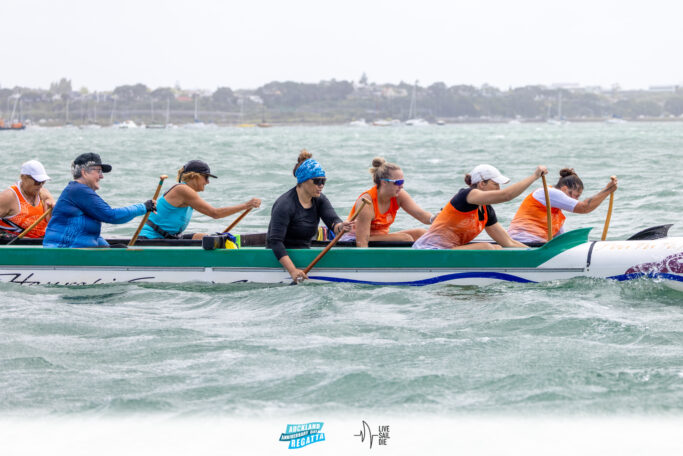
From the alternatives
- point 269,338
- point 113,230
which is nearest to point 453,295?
point 269,338

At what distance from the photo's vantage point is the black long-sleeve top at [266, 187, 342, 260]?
7.84 meters

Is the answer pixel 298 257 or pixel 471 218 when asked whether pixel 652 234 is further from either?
pixel 298 257

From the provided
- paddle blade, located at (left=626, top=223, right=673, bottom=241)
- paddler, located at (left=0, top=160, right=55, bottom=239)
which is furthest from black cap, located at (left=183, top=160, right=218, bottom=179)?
paddle blade, located at (left=626, top=223, right=673, bottom=241)

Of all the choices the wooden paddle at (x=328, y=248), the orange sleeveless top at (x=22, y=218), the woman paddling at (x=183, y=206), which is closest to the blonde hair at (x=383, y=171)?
the wooden paddle at (x=328, y=248)

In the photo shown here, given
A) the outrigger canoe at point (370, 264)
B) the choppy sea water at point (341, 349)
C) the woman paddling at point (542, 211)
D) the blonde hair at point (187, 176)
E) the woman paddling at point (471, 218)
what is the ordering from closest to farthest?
the choppy sea water at point (341, 349) < the woman paddling at point (471, 218) < the outrigger canoe at point (370, 264) < the woman paddling at point (542, 211) < the blonde hair at point (187, 176)

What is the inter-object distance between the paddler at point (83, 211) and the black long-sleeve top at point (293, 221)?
1.14 metres

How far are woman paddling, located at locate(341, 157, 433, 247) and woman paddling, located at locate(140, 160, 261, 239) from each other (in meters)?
1.06

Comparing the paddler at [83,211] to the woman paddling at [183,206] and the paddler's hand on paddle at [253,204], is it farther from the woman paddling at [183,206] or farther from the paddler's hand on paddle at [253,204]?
the paddler's hand on paddle at [253,204]

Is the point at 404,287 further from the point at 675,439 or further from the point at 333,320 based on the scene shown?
the point at 675,439

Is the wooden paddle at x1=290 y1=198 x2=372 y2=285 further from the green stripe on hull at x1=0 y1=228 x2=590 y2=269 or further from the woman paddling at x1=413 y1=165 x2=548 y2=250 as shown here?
the woman paddling at x1=413 y1=165 x2=548 y2=250

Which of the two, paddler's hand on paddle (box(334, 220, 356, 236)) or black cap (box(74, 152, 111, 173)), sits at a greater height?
black cap (box(74, 152, 111, 173))

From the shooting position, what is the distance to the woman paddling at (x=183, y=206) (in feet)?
27.7

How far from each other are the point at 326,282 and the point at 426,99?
16489 centimetres

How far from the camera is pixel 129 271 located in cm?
827
